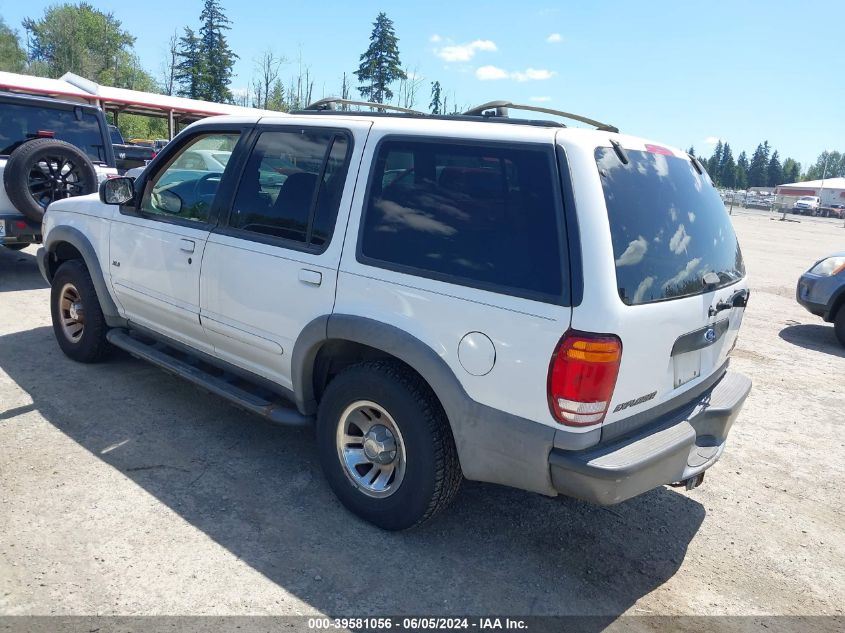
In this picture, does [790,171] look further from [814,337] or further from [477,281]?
[477,281]

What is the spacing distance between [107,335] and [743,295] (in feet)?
13.8

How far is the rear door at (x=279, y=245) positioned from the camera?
10.3 ft

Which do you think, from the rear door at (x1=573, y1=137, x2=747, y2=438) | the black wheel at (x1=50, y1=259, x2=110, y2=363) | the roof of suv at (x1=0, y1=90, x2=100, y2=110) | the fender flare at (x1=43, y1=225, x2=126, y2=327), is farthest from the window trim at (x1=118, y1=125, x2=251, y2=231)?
the roof of suv at (x1=0, y1=90, x2=100, y2=110)

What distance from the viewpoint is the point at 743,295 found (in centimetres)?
328

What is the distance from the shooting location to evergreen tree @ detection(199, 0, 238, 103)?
66.2 meters

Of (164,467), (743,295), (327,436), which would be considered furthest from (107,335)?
(743,295)

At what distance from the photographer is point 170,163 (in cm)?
419

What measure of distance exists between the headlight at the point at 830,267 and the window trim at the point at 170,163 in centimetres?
705

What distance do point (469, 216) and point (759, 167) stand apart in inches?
5408

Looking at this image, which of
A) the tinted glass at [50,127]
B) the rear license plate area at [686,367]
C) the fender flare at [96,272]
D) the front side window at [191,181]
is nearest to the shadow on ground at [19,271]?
the tinted glass at [50,127]

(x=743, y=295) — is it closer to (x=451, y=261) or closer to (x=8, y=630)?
(x=451, y=261)

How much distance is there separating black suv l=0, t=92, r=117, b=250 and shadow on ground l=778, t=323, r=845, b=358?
8.58 metres

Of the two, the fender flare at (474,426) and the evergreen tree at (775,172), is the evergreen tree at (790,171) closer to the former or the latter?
the evergreen tree at (775,172)

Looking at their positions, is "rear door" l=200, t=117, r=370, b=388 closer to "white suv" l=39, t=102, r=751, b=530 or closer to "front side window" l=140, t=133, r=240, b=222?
"white suv" l=39, t=102, r=751, b=530
